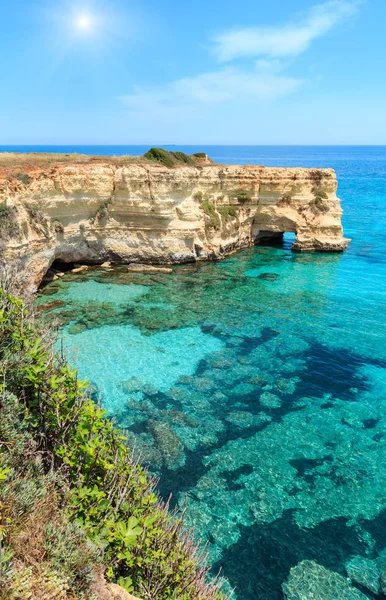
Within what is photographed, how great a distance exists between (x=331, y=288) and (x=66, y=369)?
24.0m

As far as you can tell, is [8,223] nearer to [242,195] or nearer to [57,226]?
[57,226]

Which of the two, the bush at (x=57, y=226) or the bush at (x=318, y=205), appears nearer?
the bush at (x=57, y=226)

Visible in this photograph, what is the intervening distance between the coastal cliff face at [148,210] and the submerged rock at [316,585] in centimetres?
1819

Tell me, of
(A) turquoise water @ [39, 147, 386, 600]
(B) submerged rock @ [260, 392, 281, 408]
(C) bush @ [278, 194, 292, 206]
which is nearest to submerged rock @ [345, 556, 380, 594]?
(A) turquoise water @ [39, 147, 386, 600]

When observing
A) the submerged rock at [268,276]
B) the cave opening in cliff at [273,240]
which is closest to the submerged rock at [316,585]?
the submerged rock at [268,276]

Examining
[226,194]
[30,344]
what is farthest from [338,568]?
[226,194]

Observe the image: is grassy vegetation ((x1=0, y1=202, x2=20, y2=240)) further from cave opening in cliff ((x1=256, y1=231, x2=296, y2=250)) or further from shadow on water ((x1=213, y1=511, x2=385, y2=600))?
cave opening in cliff ((x1=256, y1=231, x2=296, y2=250))

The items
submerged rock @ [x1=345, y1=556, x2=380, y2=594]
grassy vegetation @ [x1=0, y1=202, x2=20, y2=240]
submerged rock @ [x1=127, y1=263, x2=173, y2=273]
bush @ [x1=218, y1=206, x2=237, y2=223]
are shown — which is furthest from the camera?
bush @ [x1=218, y1=206, x2=237, y2=223]

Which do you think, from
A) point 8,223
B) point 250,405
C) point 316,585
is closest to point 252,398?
point 250,405

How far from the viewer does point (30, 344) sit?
23.8ft

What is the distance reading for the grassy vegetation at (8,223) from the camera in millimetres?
20859

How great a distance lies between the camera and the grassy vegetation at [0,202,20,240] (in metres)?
20.9

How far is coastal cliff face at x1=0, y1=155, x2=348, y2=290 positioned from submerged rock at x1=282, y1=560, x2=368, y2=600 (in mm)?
18192

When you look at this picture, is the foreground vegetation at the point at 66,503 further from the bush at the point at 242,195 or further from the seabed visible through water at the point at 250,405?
the bush at the point at 242,195
